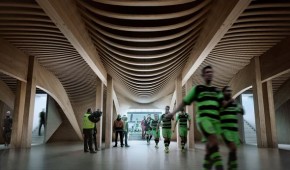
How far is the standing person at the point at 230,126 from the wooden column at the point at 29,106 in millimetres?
10072

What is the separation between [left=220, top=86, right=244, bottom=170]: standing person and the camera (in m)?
3.56

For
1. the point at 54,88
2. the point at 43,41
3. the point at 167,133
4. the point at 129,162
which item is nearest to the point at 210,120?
the point at 129,162

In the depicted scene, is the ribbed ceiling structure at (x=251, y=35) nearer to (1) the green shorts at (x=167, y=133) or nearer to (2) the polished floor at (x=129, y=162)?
(1) the green shorts at (x=167, y=133)

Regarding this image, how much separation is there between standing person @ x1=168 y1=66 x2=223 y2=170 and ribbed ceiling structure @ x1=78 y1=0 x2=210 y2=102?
402 centimetres

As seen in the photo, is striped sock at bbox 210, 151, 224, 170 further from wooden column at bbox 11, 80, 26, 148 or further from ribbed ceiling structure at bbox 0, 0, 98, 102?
wooden column at bbox 11, 80, 26, 148

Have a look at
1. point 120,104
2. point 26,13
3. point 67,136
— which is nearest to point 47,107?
point 67,136

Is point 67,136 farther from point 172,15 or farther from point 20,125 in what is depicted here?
point 172,15

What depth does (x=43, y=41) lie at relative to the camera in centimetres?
1043

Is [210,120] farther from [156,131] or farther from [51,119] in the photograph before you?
[51,119]

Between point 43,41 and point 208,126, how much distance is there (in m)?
8.89

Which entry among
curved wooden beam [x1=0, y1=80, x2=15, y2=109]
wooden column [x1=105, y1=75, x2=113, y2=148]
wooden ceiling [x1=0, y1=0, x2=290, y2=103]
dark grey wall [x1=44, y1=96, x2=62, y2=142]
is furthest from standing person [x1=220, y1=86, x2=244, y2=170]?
dark grey wall [x1=44, y1=96, x2=62, y2=142]

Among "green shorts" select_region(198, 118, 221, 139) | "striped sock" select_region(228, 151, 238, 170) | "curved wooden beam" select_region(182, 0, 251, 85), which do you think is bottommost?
"striped sock" select_region(228, 151, 238, 170)

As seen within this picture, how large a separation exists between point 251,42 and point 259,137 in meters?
4.25

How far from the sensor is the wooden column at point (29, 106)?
1167 centimetres
